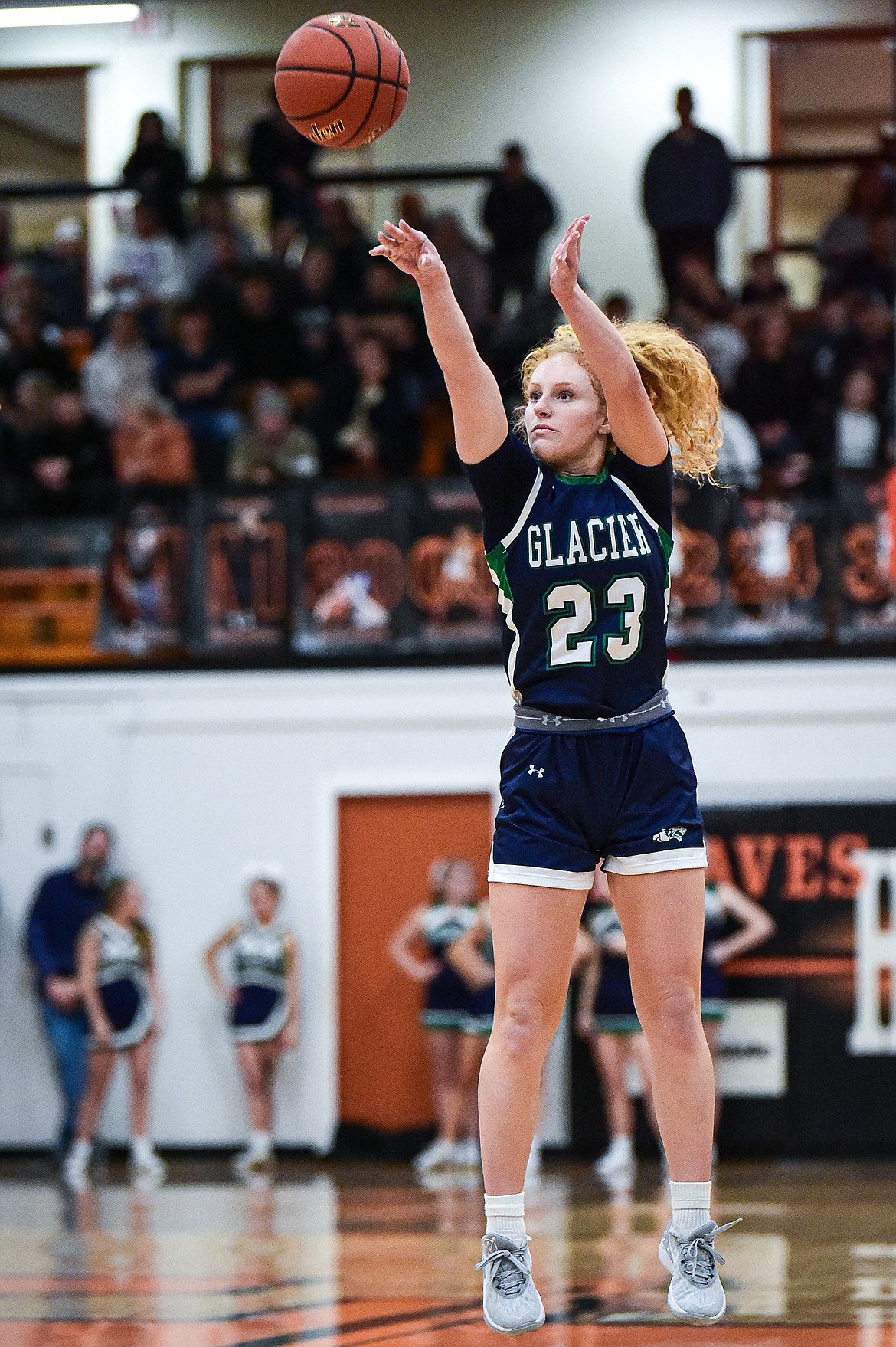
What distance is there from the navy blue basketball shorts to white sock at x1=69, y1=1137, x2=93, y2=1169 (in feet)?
24.1

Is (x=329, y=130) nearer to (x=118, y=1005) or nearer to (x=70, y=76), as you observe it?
(x=118, y=1005)

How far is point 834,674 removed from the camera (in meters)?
10.7

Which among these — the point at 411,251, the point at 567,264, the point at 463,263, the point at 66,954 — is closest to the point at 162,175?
the point at 463,263

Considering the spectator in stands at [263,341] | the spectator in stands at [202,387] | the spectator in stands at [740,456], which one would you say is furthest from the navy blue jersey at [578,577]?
the spectator in stands at [263,341]

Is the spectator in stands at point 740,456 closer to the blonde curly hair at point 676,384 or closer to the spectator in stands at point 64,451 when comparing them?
the spectator in stands at point 64,451

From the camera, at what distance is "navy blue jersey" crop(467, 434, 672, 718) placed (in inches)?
153

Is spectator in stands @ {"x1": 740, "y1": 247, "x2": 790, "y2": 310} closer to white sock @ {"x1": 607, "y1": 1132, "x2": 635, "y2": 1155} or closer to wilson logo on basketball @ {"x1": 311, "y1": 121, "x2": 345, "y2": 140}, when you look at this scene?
white sock @ {"x1": 607, "y1": 1132, "x2": 635, "y2": 1155}

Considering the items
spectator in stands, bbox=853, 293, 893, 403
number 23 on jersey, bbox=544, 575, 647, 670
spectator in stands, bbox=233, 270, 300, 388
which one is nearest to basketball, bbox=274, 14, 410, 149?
number 23 on jersey, bbox=544, 575, 647, 670

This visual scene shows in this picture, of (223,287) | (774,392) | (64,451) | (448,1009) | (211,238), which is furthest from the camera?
(211,238)

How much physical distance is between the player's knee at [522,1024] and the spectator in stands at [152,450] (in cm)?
829

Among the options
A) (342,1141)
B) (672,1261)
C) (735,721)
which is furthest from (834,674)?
(672,1261)

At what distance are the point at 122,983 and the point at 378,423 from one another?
386 centimetres

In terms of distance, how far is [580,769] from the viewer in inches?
153

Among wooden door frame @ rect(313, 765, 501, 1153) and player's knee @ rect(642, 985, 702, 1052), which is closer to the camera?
player's knee @ rect(642, 985, 702, 1052)
